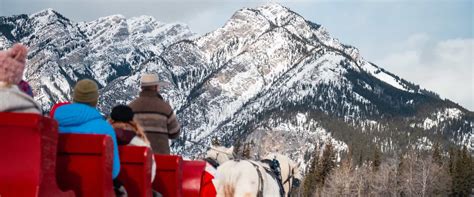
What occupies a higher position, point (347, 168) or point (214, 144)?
point (347, 168)

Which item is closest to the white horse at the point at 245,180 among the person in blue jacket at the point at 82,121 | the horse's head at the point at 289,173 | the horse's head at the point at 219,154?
the horse's head at the point at 219,154

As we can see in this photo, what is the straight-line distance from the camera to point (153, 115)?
25.9 feet

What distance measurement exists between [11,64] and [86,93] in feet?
4.69

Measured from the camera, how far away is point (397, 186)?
315 ft

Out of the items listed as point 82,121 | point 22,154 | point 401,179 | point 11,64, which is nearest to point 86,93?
point 82,121

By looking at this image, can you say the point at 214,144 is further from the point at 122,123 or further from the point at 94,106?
the point at 94,106

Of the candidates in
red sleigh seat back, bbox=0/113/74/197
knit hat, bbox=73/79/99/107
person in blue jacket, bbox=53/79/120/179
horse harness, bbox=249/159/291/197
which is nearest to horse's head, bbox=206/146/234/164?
horse harness, bbox=249/159/291/197

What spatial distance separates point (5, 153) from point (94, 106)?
6.67 feet

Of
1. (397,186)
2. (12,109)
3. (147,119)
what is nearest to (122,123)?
(147,119)

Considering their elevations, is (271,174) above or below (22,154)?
above

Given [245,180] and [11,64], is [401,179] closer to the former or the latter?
[245,180]

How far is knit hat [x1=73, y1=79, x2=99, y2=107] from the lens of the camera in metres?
5.46

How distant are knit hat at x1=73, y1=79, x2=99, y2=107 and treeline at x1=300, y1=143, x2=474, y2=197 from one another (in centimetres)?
8859

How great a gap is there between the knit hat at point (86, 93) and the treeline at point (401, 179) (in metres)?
88.6
